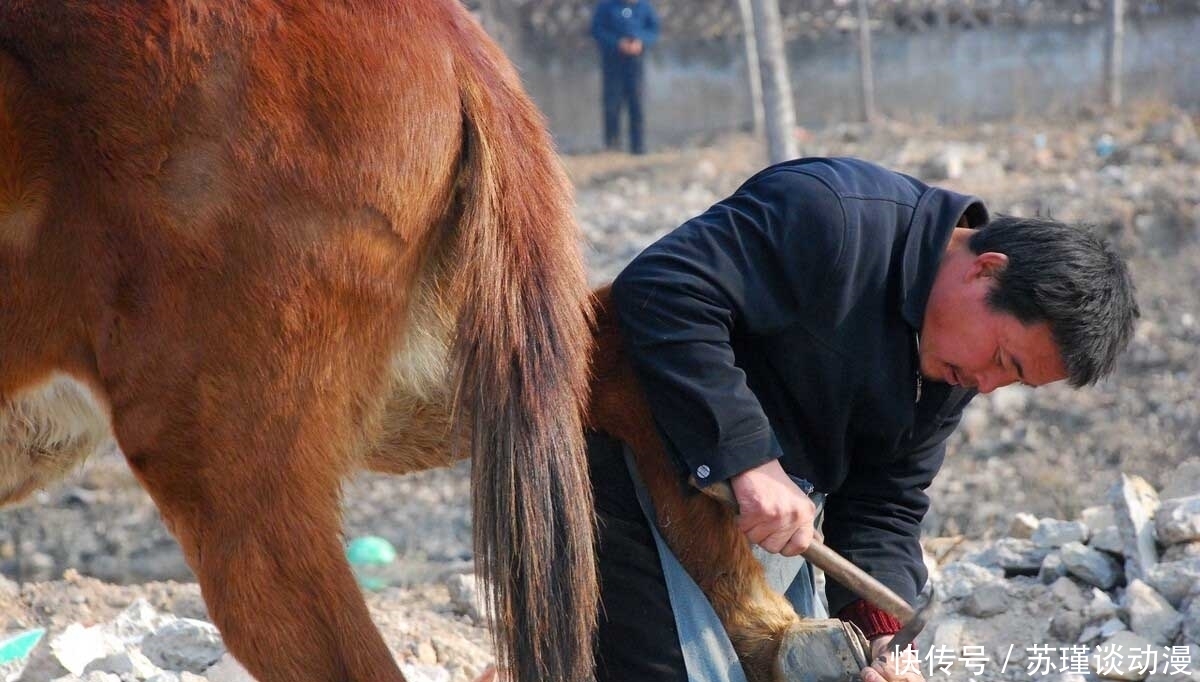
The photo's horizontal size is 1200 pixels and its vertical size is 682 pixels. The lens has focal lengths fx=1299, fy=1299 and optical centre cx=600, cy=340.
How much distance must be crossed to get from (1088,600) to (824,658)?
163cm

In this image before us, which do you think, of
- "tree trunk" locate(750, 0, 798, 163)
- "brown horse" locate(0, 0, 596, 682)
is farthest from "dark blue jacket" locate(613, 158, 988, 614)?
"tree trunk" locate(750, 0, 798, 163)

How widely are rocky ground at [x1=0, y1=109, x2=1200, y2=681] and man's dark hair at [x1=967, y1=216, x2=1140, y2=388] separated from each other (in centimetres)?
28

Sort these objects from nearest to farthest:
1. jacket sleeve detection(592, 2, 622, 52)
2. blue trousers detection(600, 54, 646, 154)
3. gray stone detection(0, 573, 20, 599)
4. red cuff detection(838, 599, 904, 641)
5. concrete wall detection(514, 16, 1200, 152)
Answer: red cuff detection(838, 599, 904, 641) → gray stone detection(0, 573, 20, 599) → concrete wall detection(514, 16, 1200, 152) → jacket sleeve detection(592, 2, 622, 52) → blue trousers detection(600, 54, 646, 154)

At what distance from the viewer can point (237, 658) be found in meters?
2.24

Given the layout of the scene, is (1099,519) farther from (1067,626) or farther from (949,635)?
(949,635)

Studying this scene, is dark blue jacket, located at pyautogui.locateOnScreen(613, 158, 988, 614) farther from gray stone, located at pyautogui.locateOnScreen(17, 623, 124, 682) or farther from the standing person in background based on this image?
the standing person in background

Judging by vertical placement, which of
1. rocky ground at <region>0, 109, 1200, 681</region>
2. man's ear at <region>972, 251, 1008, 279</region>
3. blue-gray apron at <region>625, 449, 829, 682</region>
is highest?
man's ear at <region>972, 251, 1008, 279</region>

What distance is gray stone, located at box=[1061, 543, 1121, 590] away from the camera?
395 cm

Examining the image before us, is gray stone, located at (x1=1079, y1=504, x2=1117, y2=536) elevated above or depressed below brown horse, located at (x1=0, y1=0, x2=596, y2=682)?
below

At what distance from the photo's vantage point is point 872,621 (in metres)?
2.94

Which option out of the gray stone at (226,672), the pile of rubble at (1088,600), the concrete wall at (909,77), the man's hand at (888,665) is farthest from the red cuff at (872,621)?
the concrete wall at (909,77)

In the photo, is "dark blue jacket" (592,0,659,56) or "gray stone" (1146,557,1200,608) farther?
"dark blue jacket" (592,0,659,56)

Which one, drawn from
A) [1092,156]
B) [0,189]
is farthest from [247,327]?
[1092,156]

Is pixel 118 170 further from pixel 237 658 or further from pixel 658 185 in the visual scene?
pixel 658 185
